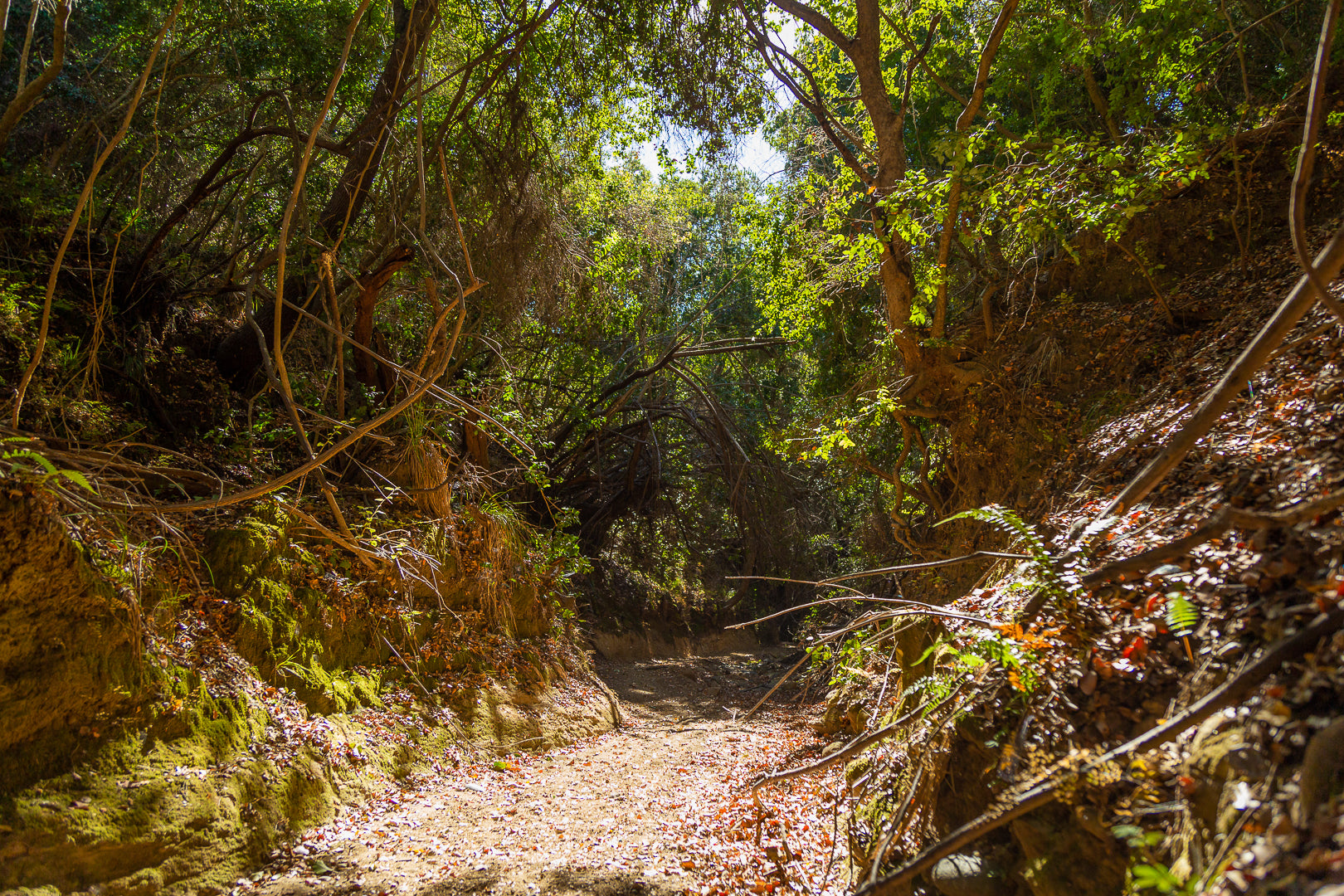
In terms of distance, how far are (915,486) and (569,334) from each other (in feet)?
17.8

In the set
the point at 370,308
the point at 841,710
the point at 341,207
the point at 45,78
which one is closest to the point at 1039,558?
the point at 841,710

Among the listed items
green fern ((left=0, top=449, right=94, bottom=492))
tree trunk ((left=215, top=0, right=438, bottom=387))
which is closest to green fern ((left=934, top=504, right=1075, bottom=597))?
green fern ((left=0, top=449, right=94, bottom=492))

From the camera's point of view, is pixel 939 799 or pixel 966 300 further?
pixel 966 300

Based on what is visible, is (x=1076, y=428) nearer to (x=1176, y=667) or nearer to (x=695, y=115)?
(x=1176, y=667)

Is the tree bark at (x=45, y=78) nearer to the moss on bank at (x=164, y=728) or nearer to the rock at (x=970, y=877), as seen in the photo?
the moss on bank at (x=164, y=728)

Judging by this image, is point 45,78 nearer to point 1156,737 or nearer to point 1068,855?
point 1156,737

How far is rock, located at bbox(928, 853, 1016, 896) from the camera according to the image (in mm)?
2203

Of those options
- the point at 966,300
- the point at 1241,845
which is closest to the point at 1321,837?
the point at 1241,845

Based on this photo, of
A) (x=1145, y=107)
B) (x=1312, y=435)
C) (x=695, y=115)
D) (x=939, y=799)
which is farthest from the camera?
(x=695, y=115)

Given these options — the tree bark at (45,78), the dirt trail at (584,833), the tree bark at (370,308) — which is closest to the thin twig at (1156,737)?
the dirt trail at (584,833)

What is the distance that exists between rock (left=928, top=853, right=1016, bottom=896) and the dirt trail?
81 cm

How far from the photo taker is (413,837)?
3824 millimetres

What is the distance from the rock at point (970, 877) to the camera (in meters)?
2.20

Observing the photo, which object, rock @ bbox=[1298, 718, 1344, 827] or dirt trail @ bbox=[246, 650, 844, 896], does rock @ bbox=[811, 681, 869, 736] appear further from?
rock @ bbox=[1298, 718, 1344, 827]
